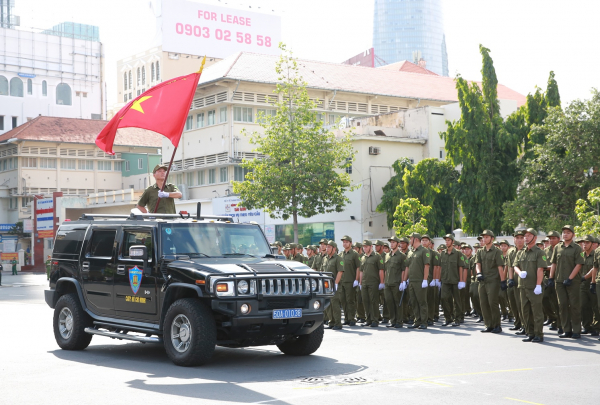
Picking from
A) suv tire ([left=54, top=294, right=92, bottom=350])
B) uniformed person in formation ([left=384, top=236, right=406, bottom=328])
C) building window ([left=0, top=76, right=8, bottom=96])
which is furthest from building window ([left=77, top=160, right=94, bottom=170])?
suv tire ([left=54, top=294, right=92, bottom=350])

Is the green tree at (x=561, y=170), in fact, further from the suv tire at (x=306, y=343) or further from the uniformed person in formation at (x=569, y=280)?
the suv tire at (x=306, y=343)

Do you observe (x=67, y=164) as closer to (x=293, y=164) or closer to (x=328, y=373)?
(x=293, y=164)

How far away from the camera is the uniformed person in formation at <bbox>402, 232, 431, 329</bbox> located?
54.3 ft

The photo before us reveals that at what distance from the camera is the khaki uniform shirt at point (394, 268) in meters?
17.3

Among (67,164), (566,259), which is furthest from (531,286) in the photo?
(67,164)

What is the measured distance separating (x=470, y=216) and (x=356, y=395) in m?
29.9

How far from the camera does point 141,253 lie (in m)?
10.9

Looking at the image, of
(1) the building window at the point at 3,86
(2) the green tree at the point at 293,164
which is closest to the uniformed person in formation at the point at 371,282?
(2) the green tree at the point at 293,164

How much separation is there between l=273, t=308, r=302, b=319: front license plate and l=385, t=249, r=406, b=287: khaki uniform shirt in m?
6.93

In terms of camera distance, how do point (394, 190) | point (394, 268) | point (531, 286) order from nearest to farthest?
point (531, 286) < point (394, 268) < point (394, 190)

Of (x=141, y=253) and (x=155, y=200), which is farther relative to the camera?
(x=155, y=200)

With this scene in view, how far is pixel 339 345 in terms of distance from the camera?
1327cm

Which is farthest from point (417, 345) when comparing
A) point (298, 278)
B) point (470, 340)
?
point (298, 278)

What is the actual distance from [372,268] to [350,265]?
0.49m
